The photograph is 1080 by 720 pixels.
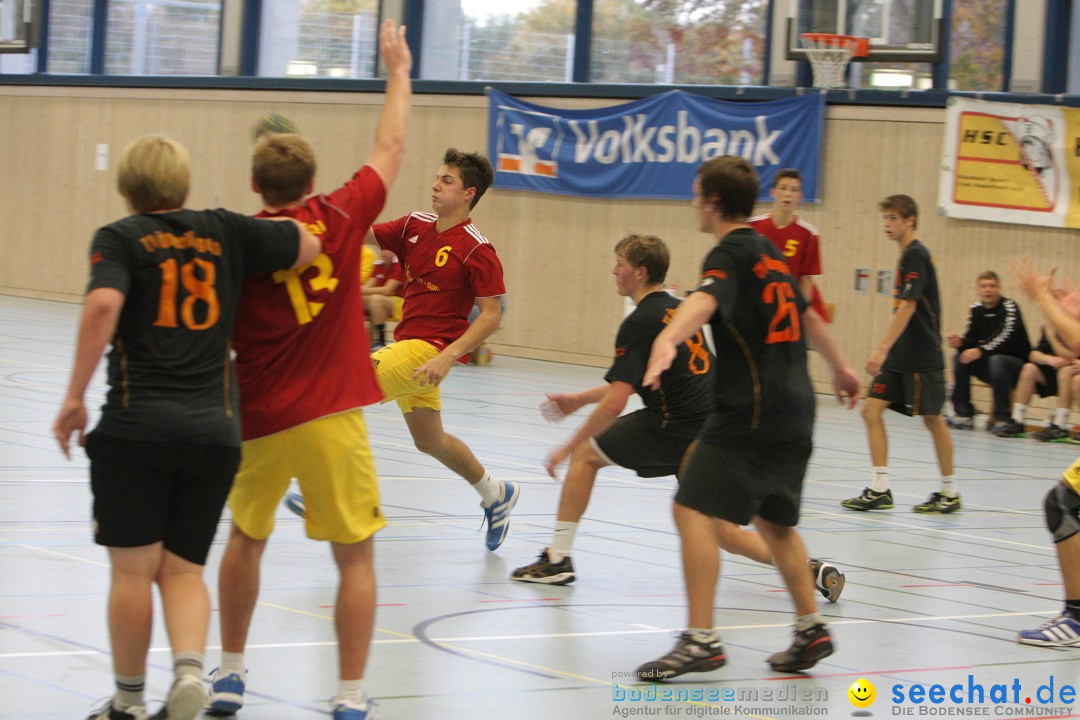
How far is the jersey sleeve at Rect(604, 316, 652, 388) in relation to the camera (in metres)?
5.77

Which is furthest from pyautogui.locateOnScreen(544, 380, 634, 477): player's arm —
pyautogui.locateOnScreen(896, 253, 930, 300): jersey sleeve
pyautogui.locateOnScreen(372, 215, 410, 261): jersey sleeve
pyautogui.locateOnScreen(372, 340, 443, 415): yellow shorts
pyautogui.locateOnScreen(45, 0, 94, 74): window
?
pyautogui.locateOnScreen(45, 0, 94, 74): window

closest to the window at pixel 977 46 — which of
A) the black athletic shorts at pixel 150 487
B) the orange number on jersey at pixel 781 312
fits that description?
the orange number on jersey at pixel 781 312

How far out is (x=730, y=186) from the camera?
4.89 m

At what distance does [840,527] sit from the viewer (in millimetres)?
8250

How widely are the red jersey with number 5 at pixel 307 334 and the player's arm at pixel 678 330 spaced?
882mm

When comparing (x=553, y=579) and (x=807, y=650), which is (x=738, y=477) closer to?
(x=807, y=650)

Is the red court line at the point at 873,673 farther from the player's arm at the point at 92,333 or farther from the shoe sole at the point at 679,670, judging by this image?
the player's arm at the point at 92,333

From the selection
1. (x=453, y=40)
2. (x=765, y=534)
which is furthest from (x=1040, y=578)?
(x=453, y=40)

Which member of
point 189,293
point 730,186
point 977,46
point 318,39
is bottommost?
point 189,293

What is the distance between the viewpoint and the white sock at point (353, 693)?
4.04 m

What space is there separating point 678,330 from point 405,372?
2671 millimetres

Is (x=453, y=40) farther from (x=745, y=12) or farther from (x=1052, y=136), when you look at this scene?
(x=1052, y=136)

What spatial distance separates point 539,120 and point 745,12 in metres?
3.05

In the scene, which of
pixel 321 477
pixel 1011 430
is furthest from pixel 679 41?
pixel 321 477
